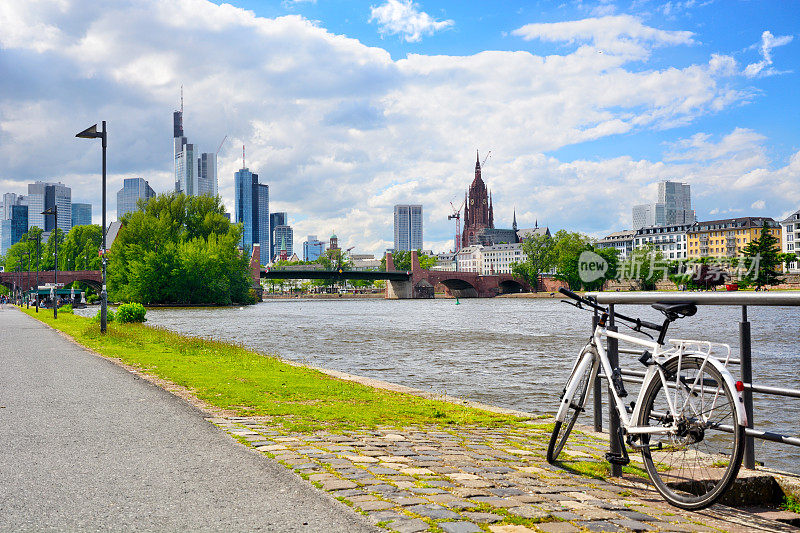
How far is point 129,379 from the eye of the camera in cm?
1166

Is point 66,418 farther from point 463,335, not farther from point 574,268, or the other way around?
point 574,268

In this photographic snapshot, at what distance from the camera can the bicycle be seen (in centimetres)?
407

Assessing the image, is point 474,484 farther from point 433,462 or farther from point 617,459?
point 617,459

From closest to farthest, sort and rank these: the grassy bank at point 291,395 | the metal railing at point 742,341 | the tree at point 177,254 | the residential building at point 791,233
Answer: the metal railing at point 742,341 → the grassy bank at point 291,395 → the tree at point 177,254 → the residential building at point 791,233

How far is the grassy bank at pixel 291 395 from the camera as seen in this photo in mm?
8133

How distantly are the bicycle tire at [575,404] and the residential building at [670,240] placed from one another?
165 m

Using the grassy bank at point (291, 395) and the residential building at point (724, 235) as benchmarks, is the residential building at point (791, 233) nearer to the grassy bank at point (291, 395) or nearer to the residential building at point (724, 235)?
the residential building at point (724, 235)

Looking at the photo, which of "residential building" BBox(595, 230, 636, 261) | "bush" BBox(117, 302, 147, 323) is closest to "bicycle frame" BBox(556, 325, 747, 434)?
"bush" BBox(117, 302, 147, 323)

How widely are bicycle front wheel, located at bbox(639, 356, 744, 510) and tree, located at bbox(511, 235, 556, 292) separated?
141 m

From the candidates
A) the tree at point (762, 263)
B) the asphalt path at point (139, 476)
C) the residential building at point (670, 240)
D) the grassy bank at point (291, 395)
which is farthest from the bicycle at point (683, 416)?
the residential building at point (670, 240)

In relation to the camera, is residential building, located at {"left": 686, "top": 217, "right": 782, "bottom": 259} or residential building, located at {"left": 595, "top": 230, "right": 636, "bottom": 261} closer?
residential building, located at {"left": 686, "top": 217, "right": 782, "bottom": 259}

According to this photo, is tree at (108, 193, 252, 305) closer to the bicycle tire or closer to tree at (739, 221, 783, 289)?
tree at (739, 221, 783, 289)

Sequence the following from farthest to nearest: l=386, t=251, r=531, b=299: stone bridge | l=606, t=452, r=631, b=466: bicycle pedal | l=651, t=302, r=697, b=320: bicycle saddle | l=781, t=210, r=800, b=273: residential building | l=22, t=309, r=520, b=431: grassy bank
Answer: l=781, t=210, r=800, b=273: residential building, l=386, t=251, r=531, b=299: stone bridge, l=22, t=309, r=520, b=431: grassy bank, l=606, t=452, r=631, b=466: bicycle pedal, l=651, t=302, r=697, b=320: bicycle saddle

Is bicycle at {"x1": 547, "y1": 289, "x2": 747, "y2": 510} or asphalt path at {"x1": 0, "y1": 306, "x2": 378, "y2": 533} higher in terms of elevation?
bicycle at {"x1": 547, "y1": 289, "x2": 747, "y2": 510}
